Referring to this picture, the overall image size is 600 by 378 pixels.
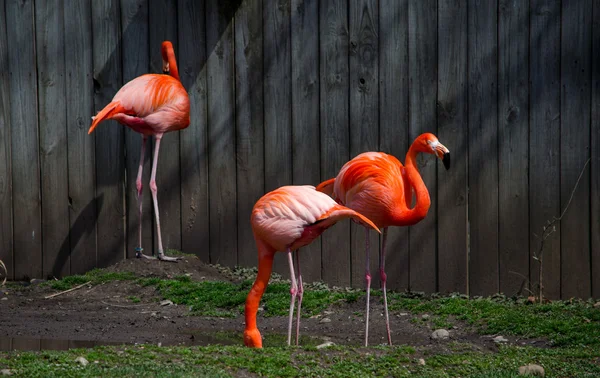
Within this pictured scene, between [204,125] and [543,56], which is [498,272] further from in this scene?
[204,125]

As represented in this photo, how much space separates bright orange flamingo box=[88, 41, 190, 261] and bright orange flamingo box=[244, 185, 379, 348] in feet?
6.76

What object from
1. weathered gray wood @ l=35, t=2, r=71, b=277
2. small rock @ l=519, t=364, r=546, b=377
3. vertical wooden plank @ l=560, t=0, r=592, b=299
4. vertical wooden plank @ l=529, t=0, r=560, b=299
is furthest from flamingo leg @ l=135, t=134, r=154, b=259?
small rock @ l=519, t=364, r=546, b=377

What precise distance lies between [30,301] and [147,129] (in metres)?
1.60

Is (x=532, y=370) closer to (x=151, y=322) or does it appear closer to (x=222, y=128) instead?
(x=151, y=322)

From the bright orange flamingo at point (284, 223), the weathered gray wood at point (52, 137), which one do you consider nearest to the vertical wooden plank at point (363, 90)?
the bright orange flamingo at point (284, 223)

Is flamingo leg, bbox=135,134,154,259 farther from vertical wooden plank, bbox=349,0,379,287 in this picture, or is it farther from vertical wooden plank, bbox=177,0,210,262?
vertical wooden plank, bbox=349,0,379,287

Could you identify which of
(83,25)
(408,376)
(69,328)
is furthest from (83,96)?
(408,376)

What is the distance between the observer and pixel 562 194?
661 centimetres

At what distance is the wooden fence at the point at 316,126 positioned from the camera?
6.63 metres

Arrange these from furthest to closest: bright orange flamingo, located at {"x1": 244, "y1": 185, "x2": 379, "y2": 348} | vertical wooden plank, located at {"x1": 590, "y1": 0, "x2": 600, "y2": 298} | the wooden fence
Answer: the wooden fence, vertical wooden plank, located at {"x1": 590, "y1": 0, "x2": 600, "y2": 298}, bright orange flamingo, located at {"x1": 244, "y1": 185, "x2": 379, "y2": 348}

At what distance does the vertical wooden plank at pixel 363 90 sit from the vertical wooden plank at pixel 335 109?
0.16 ft

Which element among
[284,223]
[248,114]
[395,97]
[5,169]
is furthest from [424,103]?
[5,169]

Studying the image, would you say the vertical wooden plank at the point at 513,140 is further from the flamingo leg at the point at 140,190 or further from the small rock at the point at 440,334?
the flamingo leg at the point at 140,190

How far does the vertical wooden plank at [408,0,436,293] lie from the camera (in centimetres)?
681
